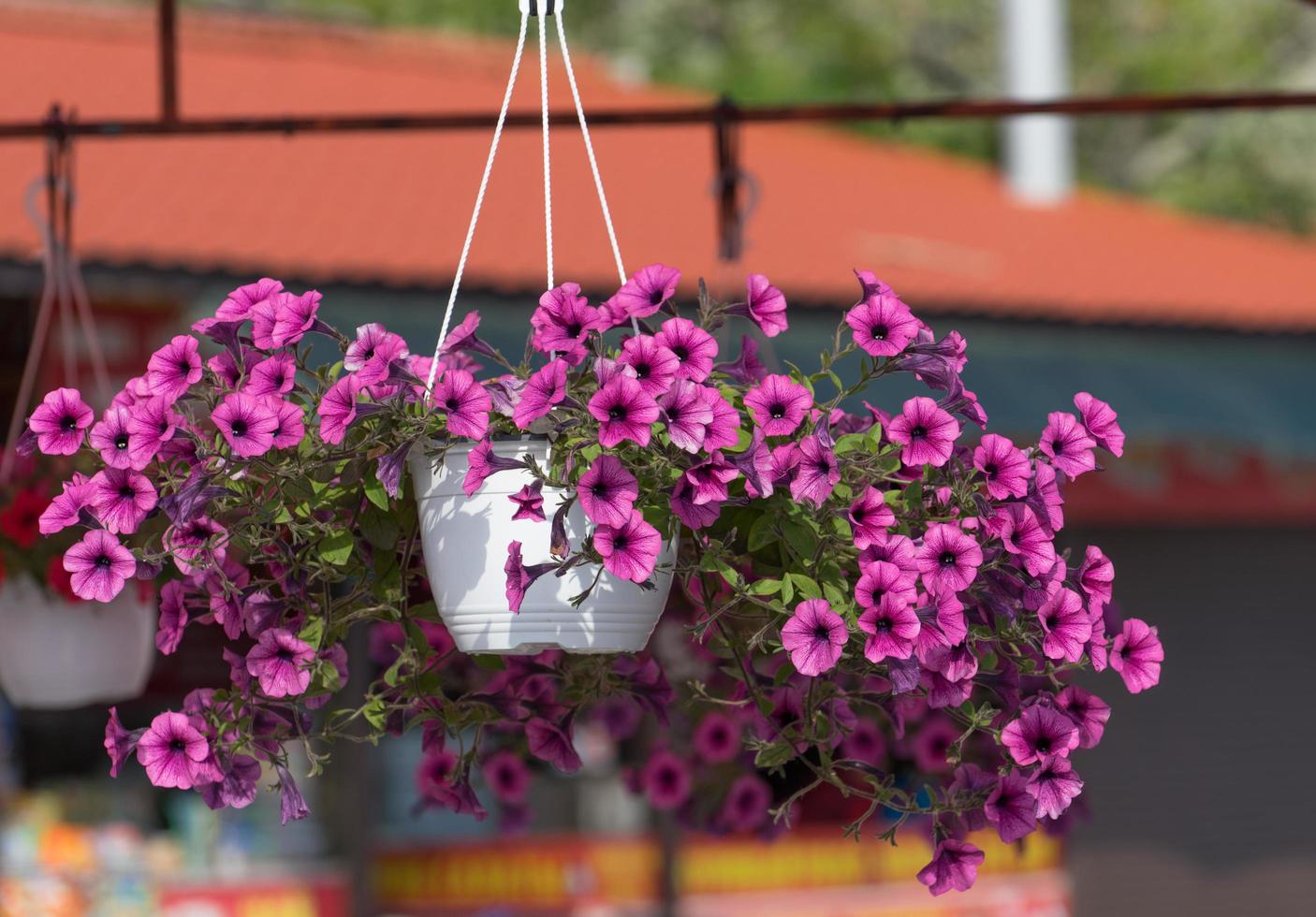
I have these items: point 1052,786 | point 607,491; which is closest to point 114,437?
point 607,491

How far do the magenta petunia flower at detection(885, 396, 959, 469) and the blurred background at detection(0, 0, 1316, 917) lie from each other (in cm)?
417

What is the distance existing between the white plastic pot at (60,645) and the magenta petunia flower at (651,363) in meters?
1.32

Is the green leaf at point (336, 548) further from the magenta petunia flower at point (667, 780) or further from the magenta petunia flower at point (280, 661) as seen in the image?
the magenta petunia flower at point (667, 780)

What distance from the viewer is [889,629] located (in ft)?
6.34

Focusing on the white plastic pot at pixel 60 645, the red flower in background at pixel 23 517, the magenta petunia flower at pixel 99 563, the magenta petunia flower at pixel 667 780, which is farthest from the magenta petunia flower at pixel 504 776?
the magenta petunia flower at pixel 99 563

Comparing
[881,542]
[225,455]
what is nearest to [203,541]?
[225,455]

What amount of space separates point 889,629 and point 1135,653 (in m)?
0.36

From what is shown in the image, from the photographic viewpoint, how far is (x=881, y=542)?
6.45 ft

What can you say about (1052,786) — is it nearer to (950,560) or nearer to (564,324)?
(950,560)

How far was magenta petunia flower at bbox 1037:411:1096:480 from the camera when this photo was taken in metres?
2.09

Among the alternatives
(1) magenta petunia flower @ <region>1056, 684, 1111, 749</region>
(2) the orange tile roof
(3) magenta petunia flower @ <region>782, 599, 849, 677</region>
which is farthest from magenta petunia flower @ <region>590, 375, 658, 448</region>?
(2) the orange tile roof

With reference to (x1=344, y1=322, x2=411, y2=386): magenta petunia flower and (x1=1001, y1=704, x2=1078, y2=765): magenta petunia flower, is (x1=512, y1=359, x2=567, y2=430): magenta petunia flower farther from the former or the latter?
(x1=1001, y1=704, x2=1078, y2=765): magenta petunia flower

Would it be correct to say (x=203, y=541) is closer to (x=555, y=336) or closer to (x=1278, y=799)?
(x=555, y=336)

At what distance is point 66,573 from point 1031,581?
1556 millimetres
